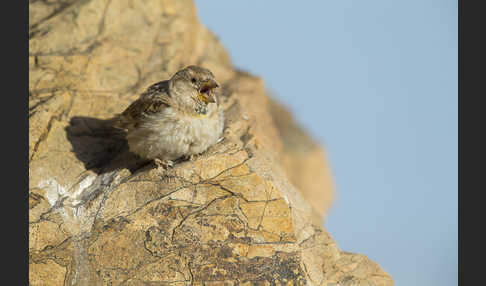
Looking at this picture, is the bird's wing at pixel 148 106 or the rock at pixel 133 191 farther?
the bird's wing at pixel 148 106

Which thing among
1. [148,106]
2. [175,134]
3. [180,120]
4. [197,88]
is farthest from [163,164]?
[197,88]

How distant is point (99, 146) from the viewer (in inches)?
278

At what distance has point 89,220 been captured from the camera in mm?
5805

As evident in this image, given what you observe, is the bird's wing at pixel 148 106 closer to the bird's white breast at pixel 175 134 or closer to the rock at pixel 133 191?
the bird's white breast at pixel 175 134

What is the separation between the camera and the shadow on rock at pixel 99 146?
6.63 m

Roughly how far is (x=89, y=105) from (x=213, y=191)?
8.23 ft

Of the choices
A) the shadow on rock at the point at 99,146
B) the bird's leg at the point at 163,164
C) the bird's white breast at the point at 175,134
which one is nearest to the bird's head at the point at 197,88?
the bird's white breast at the point at 175,134

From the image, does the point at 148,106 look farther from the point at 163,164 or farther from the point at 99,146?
the point at 99,146

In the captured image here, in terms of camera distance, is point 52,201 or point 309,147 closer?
point 52,201

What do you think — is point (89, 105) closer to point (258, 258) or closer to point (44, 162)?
point (44, 162)

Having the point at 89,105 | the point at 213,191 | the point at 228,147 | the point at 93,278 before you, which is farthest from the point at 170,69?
the point at 93,278

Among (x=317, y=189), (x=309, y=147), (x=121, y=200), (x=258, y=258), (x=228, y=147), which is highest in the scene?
(x=309, y=147)

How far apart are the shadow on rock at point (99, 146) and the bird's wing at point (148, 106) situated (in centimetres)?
47

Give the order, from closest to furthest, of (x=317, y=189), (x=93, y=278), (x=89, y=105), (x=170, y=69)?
1. (x=93, y=278)
2. (x=89, y=105)
3. (x=170, y=69)
4. (x=317, y=189)
